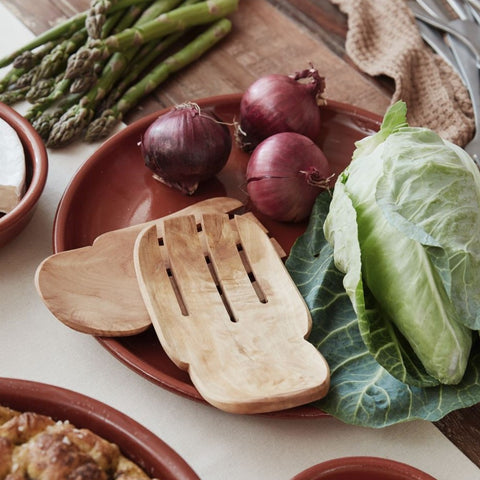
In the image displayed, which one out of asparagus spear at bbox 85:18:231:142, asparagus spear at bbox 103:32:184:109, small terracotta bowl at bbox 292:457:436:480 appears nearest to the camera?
small terracotta bowl at bbox 292:457:436:480

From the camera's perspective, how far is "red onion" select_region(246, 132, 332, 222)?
4.61 feet

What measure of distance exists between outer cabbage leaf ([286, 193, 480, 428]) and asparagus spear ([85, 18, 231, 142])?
22.4 inches

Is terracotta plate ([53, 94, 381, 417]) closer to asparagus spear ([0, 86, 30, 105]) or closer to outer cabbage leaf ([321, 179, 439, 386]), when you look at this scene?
outer cabbage leaf ([321, 179, 439, 386])

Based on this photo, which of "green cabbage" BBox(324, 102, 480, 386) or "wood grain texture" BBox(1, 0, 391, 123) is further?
"wood grain texture" BBox(1, 0, 391, 123)

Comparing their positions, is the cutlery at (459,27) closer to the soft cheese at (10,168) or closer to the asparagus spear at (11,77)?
the asparagus spear at (11,77)

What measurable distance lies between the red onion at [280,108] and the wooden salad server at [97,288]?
365 millimetres

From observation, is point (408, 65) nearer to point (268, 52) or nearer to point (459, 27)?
point (459, 27)

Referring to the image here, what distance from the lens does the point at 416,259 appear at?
3.83 feet

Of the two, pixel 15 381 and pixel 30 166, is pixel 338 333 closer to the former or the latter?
pixel 15 381

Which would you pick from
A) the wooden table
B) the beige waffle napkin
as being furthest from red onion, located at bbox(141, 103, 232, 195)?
the beige waffle napkin

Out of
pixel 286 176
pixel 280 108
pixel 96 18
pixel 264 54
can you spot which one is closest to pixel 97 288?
pixel 286 176

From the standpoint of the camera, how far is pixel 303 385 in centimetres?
107

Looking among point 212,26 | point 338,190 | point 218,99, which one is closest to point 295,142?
point 338,190

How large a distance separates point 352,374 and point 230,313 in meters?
0.23
